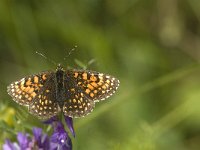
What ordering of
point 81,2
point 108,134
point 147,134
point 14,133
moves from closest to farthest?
1. point 14,133
2. point 147,134
3. point 108,134
4. point 81,2

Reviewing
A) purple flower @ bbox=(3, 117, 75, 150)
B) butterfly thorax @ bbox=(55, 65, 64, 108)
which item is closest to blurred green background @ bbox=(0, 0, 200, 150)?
butterfly thorax @ bbox=(55, 65, 64, 108)

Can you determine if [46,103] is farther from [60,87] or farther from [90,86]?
[90,86]

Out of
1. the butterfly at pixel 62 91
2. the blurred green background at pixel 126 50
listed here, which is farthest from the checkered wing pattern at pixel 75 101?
the blurred green background at pixel 126 50

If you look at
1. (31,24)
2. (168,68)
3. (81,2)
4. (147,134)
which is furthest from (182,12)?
(147,134)

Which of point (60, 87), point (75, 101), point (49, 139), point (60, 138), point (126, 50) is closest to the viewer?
point (60, 138)

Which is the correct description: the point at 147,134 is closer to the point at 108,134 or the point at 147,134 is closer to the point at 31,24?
the point at 108,134

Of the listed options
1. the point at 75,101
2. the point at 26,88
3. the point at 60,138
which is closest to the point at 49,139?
the point at 60,138

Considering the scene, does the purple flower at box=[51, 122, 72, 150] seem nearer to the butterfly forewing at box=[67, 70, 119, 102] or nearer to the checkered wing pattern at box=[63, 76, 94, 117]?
the checkered wing pattern at box=[63, 76, 94, 117]
